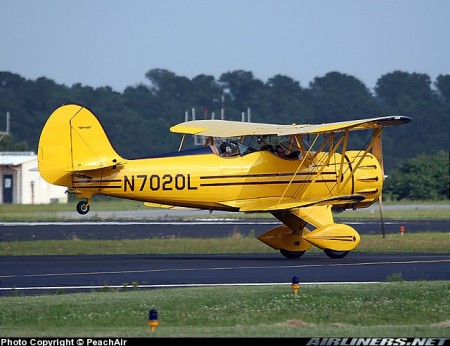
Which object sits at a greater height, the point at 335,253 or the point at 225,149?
the point at 225,149

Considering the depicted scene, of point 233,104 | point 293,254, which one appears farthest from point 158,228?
point 233,104

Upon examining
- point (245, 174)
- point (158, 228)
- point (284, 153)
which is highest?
point (284, 153)

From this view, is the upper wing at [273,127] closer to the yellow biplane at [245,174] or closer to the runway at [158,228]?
the yellow biplane at [245,174]

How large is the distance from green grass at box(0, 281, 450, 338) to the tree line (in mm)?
53216

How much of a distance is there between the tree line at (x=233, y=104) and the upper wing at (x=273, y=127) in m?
43.0

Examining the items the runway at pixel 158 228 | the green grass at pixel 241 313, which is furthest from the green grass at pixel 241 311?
the runway at pixel 158 228

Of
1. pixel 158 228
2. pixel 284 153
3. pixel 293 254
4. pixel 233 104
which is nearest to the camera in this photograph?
pixel 293 254

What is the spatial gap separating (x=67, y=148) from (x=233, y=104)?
68673 mm

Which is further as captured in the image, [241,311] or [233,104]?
[233,104]

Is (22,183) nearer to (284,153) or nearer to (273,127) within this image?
(273,127)

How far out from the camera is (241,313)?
52.0 feet

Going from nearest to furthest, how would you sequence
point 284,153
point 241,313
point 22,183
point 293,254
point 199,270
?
point 241,313
point 199,270
point 293,254
point 284,153
point 22,183

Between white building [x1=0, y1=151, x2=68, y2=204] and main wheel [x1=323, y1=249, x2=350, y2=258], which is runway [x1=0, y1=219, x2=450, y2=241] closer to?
main wheel [x1=323, y1=249, x2=350, y2=258]

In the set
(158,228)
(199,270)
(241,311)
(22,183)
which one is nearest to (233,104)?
(22,183)
